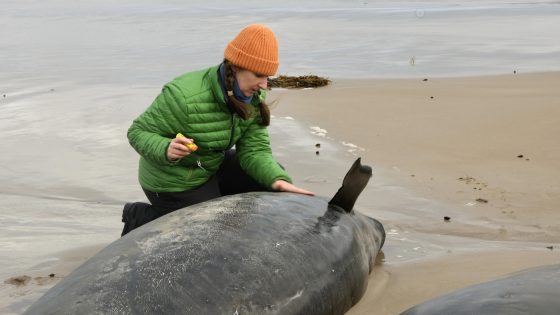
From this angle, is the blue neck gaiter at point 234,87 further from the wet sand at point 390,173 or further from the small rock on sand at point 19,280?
the small rock on sand at point 19,280

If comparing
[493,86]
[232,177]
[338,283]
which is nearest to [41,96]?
[493,86]

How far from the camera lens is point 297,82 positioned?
12.3 m

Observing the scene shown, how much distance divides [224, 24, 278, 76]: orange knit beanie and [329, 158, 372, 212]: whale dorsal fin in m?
0.75

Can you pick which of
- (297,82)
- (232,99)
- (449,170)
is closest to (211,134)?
(232,99)

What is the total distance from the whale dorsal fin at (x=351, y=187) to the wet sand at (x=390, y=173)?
483 mm

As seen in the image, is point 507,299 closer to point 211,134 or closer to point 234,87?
point 234,87

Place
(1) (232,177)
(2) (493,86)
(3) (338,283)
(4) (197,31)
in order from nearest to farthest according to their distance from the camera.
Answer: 1. (3) (338,283)
2. (1) (232,177)
3. (2) (493,86)
4. (4) (197,31)

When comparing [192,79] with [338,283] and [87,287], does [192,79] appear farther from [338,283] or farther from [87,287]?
[87,287]

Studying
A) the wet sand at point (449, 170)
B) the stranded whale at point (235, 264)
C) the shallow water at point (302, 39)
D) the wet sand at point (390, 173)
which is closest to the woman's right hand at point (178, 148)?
the stranded whale at point (235, 264)

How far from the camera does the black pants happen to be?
18.0 feet

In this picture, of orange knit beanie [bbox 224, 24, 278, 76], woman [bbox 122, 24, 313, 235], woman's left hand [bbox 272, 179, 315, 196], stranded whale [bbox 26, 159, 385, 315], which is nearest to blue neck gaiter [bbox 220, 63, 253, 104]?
woman [bbox 122, 24, 313, 235]

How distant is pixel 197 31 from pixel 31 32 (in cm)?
405

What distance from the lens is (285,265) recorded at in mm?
3994

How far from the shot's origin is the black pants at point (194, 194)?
5.49 m
